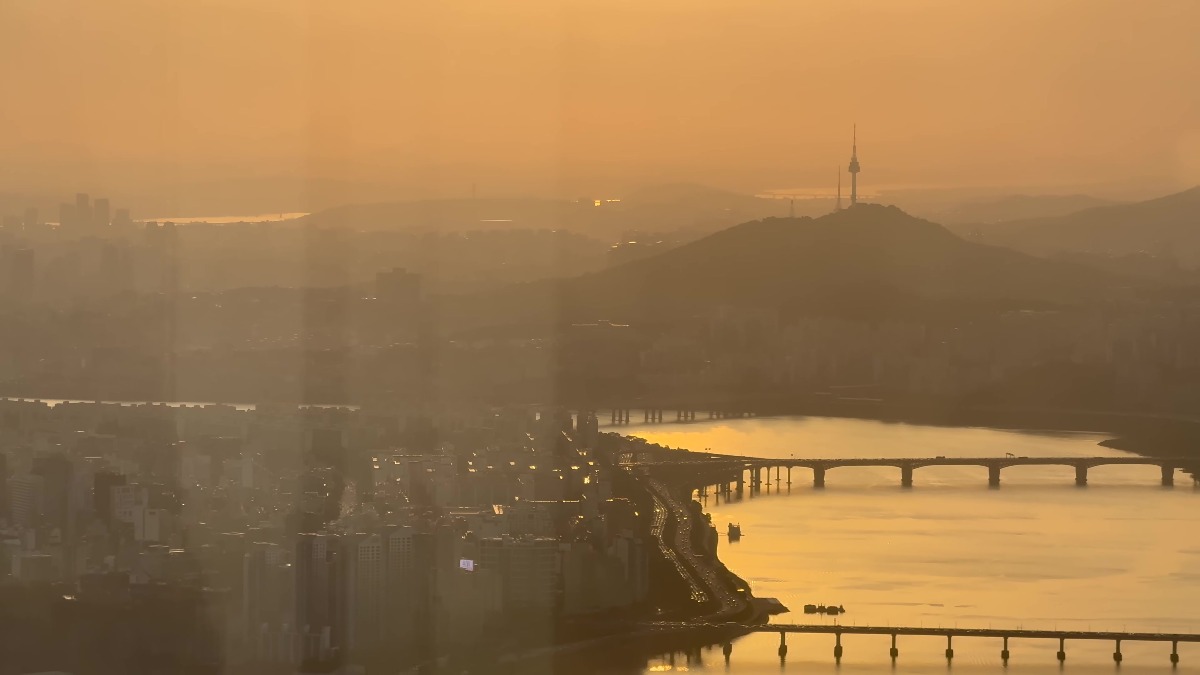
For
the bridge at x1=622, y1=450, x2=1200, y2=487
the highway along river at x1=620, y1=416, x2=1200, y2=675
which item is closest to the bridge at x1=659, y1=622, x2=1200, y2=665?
the highway along river at x1=620, y1=416, x2=1200, y2=675

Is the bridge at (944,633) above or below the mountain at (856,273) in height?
below

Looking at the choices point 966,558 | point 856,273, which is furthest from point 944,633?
point 856,273

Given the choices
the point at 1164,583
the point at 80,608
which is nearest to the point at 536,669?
the point at 80,608

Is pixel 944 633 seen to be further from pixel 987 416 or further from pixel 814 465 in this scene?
pixel 987 416

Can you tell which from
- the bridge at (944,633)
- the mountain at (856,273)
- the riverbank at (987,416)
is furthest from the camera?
the mountain at (856,273)

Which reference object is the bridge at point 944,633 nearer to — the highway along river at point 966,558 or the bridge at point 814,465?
the highway along river at point 966,558

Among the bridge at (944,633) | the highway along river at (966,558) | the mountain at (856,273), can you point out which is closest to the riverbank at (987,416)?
the highway along river at (966,558)

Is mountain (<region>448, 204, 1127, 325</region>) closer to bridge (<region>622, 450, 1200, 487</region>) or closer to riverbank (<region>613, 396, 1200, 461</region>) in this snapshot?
riverbank (<region>613, 396, 1200, 461</region>)
